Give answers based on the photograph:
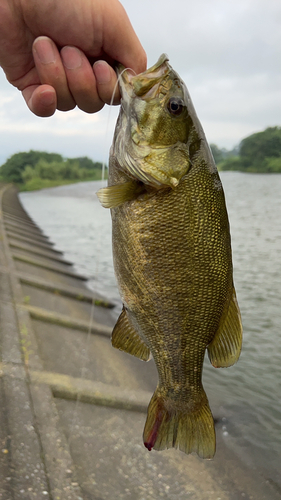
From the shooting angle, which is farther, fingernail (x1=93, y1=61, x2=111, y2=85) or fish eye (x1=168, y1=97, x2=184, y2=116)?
fingernail (x1=93, y1=61, x2=111, y2=85)

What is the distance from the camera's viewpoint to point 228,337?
193 centimetres

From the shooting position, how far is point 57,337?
6398 mm

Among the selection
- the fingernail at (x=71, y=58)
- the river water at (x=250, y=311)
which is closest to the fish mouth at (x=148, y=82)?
the fingernail at (x=71, y=58)

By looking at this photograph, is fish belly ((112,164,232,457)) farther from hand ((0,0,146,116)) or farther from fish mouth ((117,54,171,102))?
hand ((0,0,146,116))

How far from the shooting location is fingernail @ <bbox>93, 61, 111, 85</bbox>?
6.85 ft

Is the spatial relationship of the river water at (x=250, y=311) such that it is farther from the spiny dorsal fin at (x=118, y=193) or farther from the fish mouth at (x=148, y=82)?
the fish mouth at (x=148, y=82)

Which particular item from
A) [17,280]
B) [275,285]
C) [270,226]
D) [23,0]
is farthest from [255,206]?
[23,0]

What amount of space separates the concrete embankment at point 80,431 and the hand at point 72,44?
1.74m

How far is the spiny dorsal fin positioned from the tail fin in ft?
3.43

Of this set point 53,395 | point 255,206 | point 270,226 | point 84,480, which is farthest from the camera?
point 255,206

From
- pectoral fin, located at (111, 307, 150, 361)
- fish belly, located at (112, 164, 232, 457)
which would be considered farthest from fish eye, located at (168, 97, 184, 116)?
pectoral fin, located at (111, 307, 150, 361)

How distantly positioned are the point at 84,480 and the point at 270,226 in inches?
706

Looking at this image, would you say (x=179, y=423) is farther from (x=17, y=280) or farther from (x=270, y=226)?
(x=270, y=226)

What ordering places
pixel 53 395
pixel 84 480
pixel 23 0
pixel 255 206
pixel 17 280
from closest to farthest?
1. pixel 23 0
2. pixel 84 480
3. pixel 53 395
4. pixel 17 280
5. pixel 255 206
